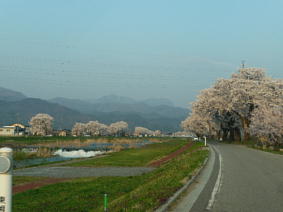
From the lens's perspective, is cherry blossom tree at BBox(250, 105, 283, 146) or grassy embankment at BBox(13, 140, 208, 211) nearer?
grassy embankment at BBox(13, 140, 208, 211)

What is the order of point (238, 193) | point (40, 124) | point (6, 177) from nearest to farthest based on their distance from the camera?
point (6, 177), point (238, 193), point (40, 124)

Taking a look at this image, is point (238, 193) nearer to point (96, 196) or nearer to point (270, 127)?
point (96, 196)

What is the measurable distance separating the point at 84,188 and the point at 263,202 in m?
9.09

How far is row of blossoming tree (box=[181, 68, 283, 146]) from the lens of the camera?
50625 millimetres

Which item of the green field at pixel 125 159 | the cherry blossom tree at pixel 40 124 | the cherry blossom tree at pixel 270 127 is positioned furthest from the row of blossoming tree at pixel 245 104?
the cherry blossom tree at pixel 40 124

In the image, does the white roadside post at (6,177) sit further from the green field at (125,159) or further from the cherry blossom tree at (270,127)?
the cherry blossom tree at (270,127)

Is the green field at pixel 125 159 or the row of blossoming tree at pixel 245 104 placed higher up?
the row of blossoming tree at pixel 245 104

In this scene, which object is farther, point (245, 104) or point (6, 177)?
point (245, 104)

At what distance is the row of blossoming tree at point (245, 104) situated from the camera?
50.6 m

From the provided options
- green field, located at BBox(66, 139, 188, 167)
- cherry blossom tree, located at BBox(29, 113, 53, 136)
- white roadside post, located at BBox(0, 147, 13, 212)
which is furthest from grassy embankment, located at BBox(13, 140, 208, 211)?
cherry blossom tree, located at BBox(29, 113, 53, 136)

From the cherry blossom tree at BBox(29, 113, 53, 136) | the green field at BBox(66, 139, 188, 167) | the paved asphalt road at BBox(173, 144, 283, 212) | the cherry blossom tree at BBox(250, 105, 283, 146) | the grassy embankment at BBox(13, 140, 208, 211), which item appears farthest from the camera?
the cherry blossom tree at BBox(29, 113, 53, 136)

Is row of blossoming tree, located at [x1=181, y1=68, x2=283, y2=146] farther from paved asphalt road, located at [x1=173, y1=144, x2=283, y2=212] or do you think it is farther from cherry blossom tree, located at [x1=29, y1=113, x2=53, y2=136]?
cherry blossom tree, located at [x1=29, y1=113, x2=53, y2=136]

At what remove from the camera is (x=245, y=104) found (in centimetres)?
6562

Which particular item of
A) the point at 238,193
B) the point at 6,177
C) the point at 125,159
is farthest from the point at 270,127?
the point at 6,177
